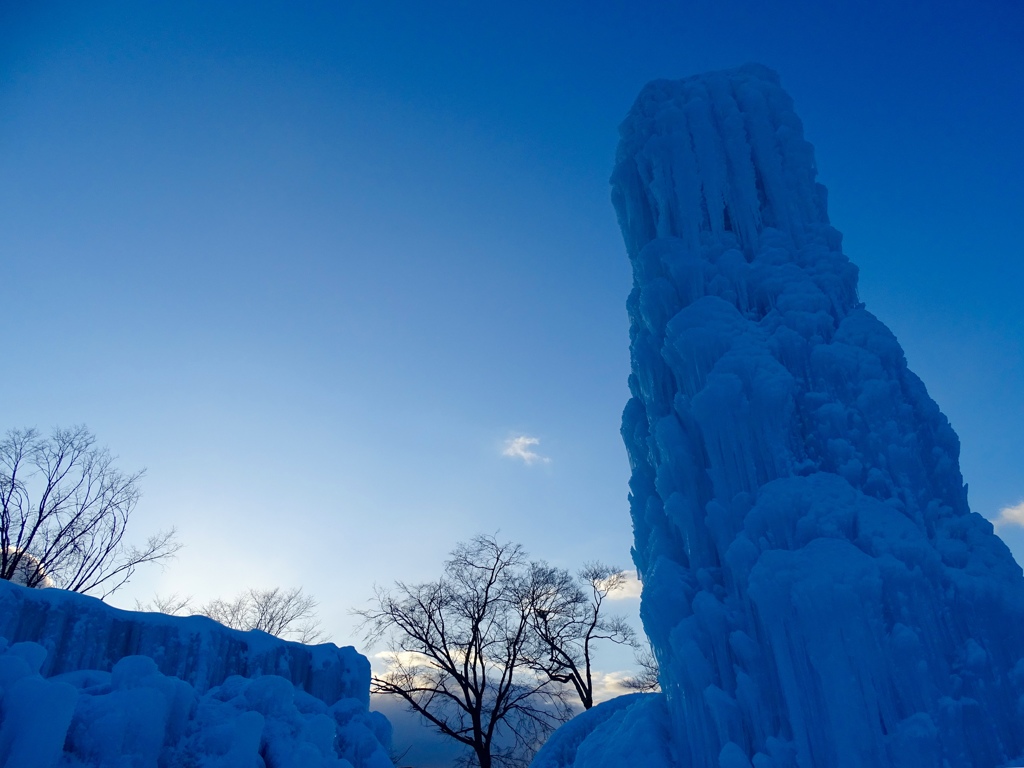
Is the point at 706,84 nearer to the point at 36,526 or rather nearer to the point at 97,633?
the point at 97,633

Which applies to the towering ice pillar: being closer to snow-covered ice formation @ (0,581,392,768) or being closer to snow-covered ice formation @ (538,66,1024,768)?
snow-covered ice formation @ (538,66,1024,768)

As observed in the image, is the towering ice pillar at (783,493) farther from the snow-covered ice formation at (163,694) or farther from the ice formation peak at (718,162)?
the snow-covered ice formation at (163,694)

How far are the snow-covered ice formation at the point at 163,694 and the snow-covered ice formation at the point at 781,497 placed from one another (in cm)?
385

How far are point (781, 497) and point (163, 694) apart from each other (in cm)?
727

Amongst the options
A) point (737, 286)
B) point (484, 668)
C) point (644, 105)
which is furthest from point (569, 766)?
point (644, 105)

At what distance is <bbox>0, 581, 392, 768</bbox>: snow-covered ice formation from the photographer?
4270 millimetres

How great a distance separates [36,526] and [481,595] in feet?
44.1

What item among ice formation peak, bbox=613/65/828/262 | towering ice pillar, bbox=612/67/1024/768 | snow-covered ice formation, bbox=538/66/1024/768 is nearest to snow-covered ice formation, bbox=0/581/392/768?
snow-covered ice formation, bbox=538/66/1024/768

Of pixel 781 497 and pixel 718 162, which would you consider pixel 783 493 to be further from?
pixel 718 162

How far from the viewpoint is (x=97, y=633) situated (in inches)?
266

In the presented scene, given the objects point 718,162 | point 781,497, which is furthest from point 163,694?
point 718,162

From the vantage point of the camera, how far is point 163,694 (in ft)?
16.3

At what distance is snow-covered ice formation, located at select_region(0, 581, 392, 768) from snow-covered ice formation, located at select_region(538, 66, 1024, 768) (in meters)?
3.85

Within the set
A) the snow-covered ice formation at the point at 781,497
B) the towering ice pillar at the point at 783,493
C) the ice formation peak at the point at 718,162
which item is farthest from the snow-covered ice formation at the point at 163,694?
the ice formation peak at the point at 718,162
